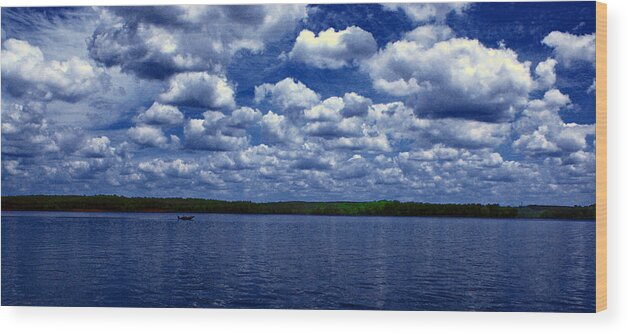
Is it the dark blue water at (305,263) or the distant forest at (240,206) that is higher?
the distant forest at (240,206)

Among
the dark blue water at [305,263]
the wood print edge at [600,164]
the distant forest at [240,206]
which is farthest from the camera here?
the distant forest at [240,206]

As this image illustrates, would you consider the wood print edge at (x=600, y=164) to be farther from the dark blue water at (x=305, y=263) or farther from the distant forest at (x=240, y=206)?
Result: the distant forest at (x=240, y=206)


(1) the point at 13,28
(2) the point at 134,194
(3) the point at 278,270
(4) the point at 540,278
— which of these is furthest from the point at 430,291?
(1) the point at 13,28

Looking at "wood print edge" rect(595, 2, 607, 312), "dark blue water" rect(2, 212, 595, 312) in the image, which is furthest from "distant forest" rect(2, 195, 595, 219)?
"wood print edge" rect(595, 2, 607, 312)

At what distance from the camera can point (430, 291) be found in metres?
13.1

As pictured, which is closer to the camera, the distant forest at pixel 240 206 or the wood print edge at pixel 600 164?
the wood print edge at pixel 600 164

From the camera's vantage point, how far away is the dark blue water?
12.9 meters

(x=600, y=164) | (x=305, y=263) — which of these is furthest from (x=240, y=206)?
(x=600, y=164)

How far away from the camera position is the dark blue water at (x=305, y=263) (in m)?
12.9

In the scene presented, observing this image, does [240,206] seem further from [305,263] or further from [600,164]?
[600,164]

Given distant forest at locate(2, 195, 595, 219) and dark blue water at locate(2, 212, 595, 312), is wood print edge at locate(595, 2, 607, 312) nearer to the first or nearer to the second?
dark blue water at locate(2, 212, 595, 312)

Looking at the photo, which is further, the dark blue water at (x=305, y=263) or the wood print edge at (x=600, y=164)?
the dark blue water at (x=305, y=263)

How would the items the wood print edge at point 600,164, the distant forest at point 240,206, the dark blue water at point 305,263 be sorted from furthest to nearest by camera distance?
the distant forest at point 240,206 < the dark blue water at point 305,263 < the wood print edge at point 600,164

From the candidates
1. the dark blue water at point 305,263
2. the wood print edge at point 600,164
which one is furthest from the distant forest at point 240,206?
the wood print edge at point 600,164
